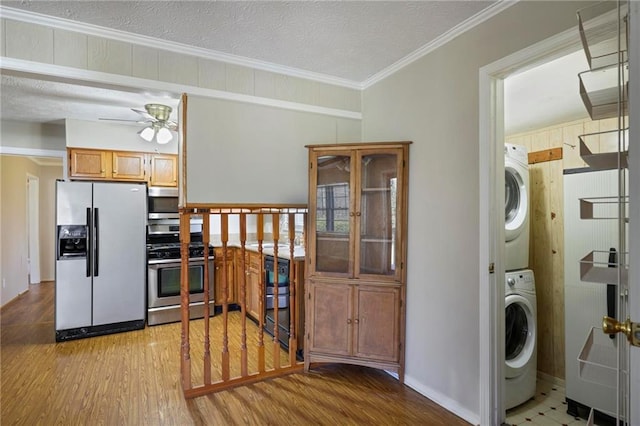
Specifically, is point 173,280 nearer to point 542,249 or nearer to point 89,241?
point 89,241

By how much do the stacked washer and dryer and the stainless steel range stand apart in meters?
3.00

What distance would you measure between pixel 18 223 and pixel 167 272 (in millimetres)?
3230

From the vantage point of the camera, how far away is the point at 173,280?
421 centimetres

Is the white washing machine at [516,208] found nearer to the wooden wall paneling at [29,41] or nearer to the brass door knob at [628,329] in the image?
the brass door knob at [628,329]

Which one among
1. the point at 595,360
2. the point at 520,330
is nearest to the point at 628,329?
the point at 595,360

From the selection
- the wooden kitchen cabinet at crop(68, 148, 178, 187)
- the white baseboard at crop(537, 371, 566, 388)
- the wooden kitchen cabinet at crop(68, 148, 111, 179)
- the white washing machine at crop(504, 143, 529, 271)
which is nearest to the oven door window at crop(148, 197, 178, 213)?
the wooden kitchen cabinet at crop(68, 148, 178, 187)

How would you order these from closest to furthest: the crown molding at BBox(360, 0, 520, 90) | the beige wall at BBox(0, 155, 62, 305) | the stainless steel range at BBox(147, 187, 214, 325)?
the crown molding at BBox(360, 0, 520, 90) → the stainless steel range at BBox(147, 187, 214, 325) → the beige wall at BBox(0, 155, 62, 305)

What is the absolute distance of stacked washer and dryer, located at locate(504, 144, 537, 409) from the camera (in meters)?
2.43

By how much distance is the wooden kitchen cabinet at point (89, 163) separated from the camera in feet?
13.0

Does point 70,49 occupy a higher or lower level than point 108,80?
higher

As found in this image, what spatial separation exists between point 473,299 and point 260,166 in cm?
181

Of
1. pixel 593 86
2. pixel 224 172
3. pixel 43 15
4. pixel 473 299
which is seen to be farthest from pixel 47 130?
pixel 593 86

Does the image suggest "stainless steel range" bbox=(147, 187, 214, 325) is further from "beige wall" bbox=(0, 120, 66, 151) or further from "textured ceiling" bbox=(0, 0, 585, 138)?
"textured ceiling" bbox=(0, 0, 585, 138)

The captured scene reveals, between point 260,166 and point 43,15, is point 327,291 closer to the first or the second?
point 260,166
